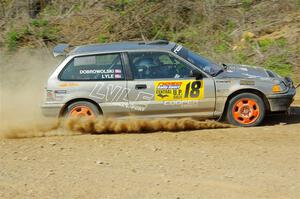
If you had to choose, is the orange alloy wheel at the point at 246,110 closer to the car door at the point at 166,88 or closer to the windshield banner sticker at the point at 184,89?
the car door at the point at 166,88

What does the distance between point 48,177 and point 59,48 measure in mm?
3640

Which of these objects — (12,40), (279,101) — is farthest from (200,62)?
(12,40)

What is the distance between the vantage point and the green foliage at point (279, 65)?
1420cm

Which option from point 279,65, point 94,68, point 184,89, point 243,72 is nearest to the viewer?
point 184,89

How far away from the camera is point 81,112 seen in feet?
33.3

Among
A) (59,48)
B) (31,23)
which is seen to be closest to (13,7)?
(31,23)

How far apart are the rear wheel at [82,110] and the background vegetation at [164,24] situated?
6045mm

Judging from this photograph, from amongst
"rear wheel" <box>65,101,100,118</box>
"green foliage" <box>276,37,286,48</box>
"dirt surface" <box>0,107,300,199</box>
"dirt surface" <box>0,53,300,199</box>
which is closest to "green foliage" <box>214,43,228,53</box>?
"green foliage" <box>276,37,286,48</box>

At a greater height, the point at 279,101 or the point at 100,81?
the point at 100,81

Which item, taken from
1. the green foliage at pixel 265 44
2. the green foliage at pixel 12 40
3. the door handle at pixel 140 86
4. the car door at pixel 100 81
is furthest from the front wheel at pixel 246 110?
the green foliage at pixel 12 40

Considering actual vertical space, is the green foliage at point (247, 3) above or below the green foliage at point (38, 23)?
above

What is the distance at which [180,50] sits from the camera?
33.8 ft

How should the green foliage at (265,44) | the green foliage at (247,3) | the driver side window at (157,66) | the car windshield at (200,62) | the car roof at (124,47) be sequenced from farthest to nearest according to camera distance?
the green foliage at (247,3) → the green foliage at (265,44) → the car roof at (124,47) → the car windshield at (200,62) → the driver side window at (157,66)

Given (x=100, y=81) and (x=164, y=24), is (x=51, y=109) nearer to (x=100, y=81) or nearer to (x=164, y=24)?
(x=100, y=81)
